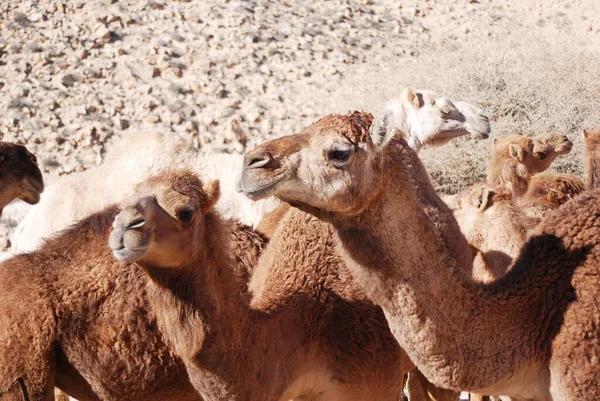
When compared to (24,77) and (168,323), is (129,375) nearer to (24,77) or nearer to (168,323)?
(168,323)

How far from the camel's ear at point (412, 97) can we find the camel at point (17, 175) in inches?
140

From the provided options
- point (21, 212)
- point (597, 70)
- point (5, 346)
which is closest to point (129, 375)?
point (5, 346)

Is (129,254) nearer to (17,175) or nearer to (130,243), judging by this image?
(130,243)

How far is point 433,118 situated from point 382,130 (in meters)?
4.11

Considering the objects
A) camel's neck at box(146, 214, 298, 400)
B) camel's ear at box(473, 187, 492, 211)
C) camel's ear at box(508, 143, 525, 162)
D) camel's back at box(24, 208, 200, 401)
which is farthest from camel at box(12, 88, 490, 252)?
camel's neck at box(146, 214, 298, 400)

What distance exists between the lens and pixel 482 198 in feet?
25.3

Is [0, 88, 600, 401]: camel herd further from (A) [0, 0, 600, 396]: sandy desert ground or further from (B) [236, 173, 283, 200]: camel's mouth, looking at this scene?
(A) [0, 0, 600, 396]: sandy desert ground

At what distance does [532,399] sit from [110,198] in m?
5.20

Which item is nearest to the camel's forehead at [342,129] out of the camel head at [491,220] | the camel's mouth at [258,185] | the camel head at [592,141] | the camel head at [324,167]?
the camel head at [324,167]

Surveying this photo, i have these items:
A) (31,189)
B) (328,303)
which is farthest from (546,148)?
(31,189)

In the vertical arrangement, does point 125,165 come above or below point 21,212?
above

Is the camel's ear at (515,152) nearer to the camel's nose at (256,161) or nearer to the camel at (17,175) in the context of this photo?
the camel at (17,175)

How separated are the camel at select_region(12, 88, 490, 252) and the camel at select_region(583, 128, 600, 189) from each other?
1.01m

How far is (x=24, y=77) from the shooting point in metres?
15.3
